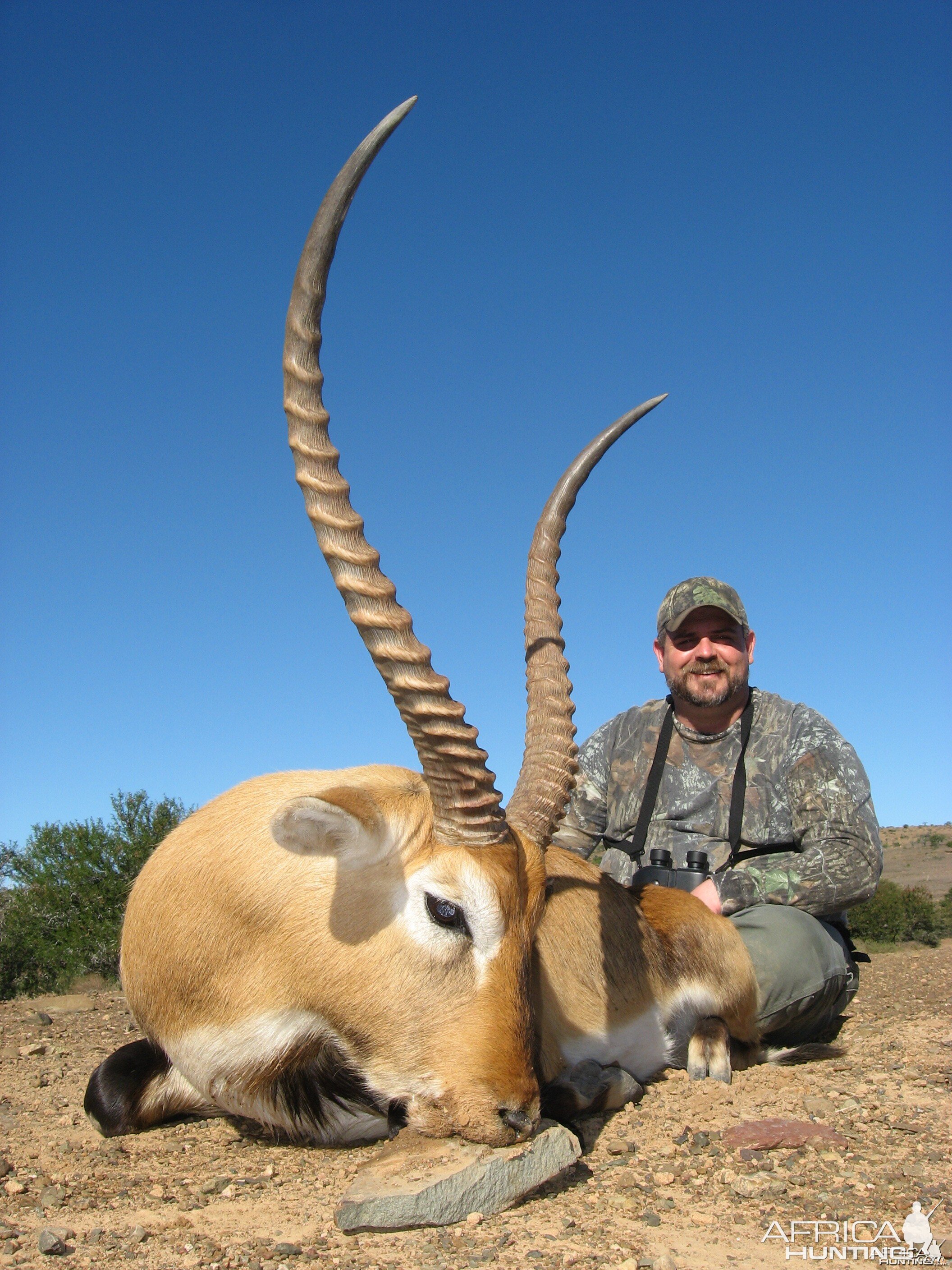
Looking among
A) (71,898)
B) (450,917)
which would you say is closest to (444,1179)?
(450,917)

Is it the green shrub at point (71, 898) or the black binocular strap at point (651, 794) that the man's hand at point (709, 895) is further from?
the green shrub at point (71, 898)

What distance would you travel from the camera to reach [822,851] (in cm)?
563

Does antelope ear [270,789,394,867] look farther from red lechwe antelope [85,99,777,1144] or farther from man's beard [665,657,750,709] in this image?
man's beard [665,657,750,709]

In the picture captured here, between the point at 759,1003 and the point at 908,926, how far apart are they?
997 cm

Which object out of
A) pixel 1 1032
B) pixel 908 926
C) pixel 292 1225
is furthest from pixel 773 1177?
pixel 908 926

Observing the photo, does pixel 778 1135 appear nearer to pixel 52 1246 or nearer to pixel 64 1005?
pixel 52 1246

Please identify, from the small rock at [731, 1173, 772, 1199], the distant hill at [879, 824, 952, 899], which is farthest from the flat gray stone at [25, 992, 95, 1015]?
the distant hill at [879, 824, 952, 899]

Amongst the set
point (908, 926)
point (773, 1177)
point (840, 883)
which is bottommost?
point (908, 926)

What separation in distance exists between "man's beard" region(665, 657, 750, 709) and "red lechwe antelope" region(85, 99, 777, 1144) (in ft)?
9.89

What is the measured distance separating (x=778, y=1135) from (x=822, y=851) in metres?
2.39

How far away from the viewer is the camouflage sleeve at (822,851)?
5.52 meters

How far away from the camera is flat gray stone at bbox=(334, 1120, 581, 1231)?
2828 mm

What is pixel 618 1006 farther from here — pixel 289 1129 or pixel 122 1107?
pixel 122 1107

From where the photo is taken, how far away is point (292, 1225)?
2.96m
